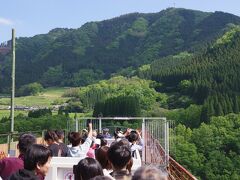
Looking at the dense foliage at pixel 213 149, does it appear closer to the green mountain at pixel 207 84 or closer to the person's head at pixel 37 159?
the green mountain at pixel 207 84

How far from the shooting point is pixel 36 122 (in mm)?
76250

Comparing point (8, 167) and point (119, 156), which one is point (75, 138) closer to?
point (8, 167)

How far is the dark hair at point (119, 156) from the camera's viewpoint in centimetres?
477

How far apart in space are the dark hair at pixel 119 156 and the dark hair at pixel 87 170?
529 millimetres

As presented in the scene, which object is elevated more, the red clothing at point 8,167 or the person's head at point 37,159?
the person's head at point 37,159

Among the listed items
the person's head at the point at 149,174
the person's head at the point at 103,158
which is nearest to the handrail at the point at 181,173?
the person's head at the point at 103,158

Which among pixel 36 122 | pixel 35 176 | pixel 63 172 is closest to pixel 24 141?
pixel 63 172

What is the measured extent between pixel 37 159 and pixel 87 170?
24.5 inches

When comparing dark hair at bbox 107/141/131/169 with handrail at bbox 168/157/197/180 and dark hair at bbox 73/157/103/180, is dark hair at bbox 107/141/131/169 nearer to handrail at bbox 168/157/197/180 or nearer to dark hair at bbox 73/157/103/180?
dark hair at bbox 73/157/103/180

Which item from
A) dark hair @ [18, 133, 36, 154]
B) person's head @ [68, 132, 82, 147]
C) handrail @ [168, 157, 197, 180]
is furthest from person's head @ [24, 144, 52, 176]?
handrail @ [168, 157, 197, 180]

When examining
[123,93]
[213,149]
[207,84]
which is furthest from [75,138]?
[123,93]

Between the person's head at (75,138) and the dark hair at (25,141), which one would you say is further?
the person's head at (75,138)

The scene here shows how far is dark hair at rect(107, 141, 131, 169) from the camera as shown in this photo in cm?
477

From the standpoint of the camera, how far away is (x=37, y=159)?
15.1 feet
